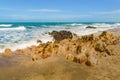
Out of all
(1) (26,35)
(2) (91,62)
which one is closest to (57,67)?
(2) (91,62)

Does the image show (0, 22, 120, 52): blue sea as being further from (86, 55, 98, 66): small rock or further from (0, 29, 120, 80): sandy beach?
(86, 55, 98, 66): small rock

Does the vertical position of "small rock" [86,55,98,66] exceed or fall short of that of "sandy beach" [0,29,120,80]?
it exceeds it

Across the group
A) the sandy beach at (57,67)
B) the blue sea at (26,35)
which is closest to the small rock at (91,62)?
the sandy beach at (57,67)

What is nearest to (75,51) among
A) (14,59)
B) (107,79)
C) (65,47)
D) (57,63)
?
(65,47)

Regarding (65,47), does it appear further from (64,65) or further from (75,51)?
(64,65)

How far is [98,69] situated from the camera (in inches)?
282

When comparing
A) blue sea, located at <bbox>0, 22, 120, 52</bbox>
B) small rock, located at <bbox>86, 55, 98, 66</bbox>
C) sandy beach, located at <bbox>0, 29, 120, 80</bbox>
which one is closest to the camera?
A: sandy beach, located at <bbox>0, 29, 120, 80</bbox>

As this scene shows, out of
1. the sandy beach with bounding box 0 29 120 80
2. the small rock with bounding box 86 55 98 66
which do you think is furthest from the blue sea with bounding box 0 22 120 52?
the small rock with bounding box 86 55 98 66

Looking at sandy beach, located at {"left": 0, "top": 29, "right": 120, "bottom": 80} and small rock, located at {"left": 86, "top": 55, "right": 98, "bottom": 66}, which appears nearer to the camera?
sandy beach, located at {"left": 0, "top": 29, "right": 120, "bottom": 80}

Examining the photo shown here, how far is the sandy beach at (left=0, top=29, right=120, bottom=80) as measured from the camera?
255 inches

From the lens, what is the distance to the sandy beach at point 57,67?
648 centimetres

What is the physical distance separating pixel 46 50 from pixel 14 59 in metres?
1.38

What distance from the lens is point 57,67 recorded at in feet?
23.9

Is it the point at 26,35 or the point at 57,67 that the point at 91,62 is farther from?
the point at 26,35
